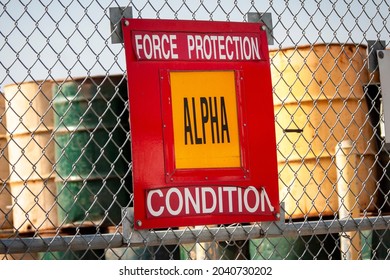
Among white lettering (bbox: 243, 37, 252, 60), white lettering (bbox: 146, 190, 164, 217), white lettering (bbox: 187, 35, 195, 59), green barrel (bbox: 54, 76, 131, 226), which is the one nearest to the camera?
white lettering (bbox: 146, 190, 164, 217)

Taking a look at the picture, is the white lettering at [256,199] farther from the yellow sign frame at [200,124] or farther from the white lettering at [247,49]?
the white lettering at [247,49]

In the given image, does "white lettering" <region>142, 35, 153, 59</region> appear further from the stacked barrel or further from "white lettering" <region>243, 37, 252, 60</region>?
the stacked barrel

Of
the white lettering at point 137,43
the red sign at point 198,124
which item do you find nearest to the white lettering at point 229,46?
the red sign at point 198,124

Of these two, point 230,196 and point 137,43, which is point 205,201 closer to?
point 230,196

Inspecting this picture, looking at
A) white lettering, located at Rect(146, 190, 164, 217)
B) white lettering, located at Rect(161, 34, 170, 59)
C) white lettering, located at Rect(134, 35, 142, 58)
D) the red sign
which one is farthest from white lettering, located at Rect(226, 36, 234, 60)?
white lettering, located at Rect(146, 190, 164, 217)

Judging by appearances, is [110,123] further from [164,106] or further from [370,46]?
[164,106]

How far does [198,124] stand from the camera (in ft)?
10.9

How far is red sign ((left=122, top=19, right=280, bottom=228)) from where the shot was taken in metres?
3.28

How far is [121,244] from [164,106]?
556 millimetres

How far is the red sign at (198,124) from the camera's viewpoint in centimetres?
328

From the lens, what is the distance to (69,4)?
328 cm

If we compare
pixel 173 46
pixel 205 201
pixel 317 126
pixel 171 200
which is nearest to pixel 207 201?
pixel 205 201

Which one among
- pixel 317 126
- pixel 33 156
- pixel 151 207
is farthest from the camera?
pixel 33 156

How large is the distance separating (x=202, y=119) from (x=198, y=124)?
0.03m
